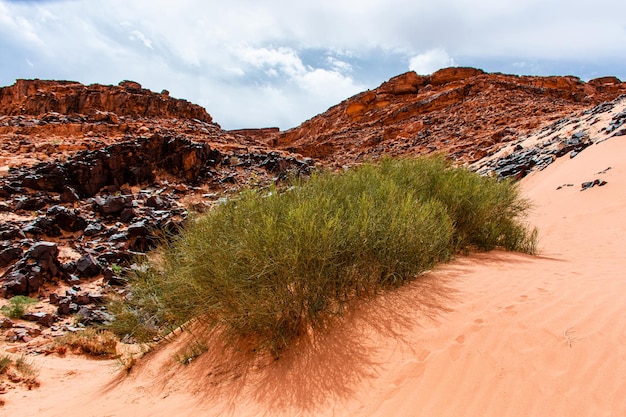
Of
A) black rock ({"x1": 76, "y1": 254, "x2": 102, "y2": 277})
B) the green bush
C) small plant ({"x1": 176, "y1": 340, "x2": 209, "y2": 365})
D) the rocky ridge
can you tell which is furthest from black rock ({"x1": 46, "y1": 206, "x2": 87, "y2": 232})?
small plant ({"x1": 176, "y1": 340, "x2": 209, "y2": 365})

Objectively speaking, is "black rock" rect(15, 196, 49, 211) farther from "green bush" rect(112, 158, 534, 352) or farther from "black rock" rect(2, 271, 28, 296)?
"green bush" rect(112, 158, 534, 352)

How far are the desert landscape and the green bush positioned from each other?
8.6 inches

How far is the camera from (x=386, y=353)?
→ 287cm

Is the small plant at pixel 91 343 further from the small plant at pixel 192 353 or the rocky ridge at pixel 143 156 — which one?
the small plant at pixel 192 353

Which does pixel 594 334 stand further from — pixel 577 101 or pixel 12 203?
pixel 577 101

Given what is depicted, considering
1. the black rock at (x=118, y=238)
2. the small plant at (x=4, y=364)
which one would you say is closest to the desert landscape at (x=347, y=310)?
the black rock at (x=118, y=238)

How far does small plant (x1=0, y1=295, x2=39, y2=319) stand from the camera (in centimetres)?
651

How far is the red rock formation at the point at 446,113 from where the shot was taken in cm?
2431

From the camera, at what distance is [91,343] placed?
5.68 meters

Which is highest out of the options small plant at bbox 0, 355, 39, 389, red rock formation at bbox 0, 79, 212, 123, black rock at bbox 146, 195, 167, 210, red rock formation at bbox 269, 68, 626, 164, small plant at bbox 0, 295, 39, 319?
red rock formation at bbox 0, 79, 212, 123

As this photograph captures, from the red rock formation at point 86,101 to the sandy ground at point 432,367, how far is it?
3009cm

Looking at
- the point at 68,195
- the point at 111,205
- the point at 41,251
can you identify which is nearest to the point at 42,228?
the point at 111,205

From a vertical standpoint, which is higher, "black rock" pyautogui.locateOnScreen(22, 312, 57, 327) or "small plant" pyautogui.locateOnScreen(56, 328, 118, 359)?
"black rock" pyautogui.locateOnScreen(22, 312, 57, 327)

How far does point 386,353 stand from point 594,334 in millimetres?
1500
